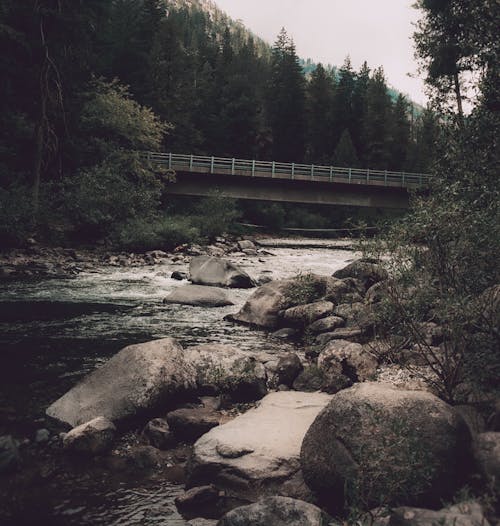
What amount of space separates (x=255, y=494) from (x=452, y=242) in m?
3.86

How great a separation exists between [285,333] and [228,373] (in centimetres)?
412

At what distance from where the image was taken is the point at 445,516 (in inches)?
137

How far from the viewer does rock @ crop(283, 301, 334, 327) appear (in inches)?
476

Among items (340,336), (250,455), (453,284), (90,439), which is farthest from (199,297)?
(250,455)

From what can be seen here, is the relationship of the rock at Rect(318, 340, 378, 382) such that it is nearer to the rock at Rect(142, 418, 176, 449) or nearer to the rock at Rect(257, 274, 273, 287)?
the rock at Rect(142, 418, 176, 449)

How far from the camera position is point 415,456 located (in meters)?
4.43

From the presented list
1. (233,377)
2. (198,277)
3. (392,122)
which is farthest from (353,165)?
(233,377)

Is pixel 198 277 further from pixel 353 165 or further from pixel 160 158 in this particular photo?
pixel 353 165

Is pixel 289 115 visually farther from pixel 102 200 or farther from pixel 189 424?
pixel 189 424

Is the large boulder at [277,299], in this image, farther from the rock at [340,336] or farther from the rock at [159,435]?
the rock at [159,435]

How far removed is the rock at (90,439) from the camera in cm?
585

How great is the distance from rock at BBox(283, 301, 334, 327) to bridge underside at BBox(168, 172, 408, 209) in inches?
1068

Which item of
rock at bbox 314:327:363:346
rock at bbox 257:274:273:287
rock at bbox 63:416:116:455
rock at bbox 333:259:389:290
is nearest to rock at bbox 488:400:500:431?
rock at bbox 63:416:116:455

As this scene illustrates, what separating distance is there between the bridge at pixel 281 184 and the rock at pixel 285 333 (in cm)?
2765
